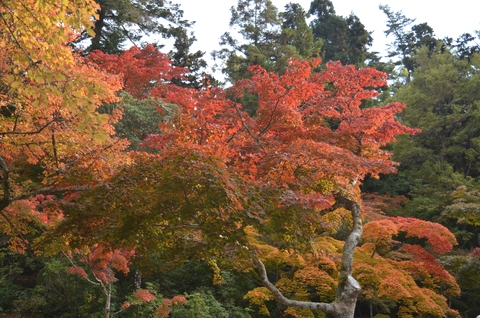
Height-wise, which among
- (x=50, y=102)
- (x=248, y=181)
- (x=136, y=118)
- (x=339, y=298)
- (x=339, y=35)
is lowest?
(x=339, y=298)

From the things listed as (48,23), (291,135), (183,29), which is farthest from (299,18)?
(48,23)

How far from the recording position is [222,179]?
3.98 m

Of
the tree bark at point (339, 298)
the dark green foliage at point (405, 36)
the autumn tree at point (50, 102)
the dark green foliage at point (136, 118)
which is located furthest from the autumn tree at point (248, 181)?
the dark green foliage at point (405, 36)

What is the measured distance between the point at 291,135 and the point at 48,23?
4871mm

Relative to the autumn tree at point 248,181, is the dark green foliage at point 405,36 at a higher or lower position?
higher

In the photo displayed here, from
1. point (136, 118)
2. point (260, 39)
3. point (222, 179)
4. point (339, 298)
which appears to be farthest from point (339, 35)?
point (222, 179)

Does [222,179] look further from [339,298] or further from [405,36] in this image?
[405,36]

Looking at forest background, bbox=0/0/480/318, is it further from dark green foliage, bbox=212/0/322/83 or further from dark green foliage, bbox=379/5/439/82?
dark green foliage, bbox=379/5/439/82

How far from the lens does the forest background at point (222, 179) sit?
4.12 meters

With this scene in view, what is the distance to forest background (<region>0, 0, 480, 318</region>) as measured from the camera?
4.12m

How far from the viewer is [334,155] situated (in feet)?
19.8

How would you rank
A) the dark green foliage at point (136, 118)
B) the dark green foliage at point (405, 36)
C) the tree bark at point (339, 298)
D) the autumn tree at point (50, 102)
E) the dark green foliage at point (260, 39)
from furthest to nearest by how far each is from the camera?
the dark green foliage at point (405, 36)
the dark green foliage at point (260, 39)
the dark green foliage at point (136, 118)
the tree bark at point (339, 298)
the autumn tree at point (50, 102)

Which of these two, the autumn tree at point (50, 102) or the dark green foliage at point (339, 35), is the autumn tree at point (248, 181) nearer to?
the autumn tree at point (50, 102)

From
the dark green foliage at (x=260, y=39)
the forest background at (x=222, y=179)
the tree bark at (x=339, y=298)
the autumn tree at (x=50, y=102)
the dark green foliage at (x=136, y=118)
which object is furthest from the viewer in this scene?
the dark green foliage at (x=260, y=39)
